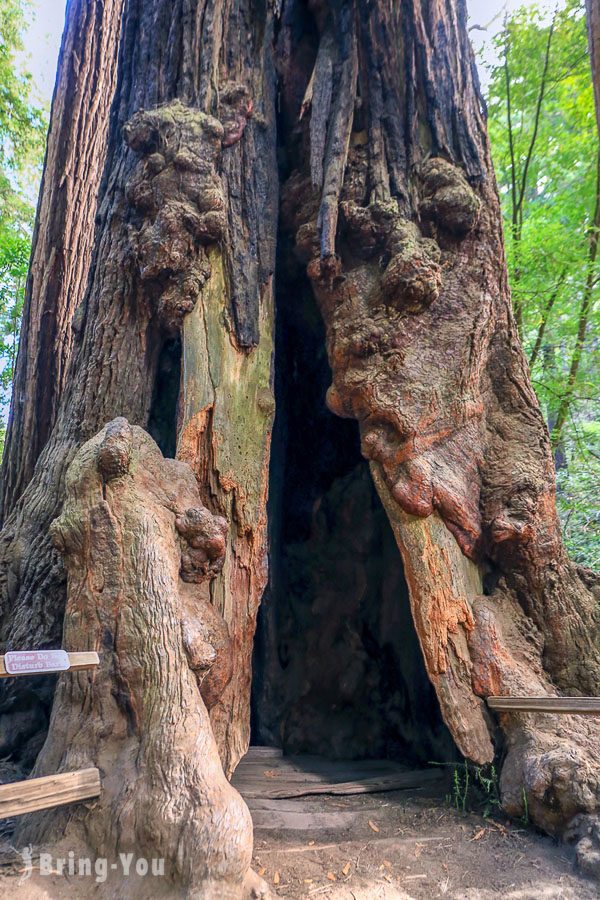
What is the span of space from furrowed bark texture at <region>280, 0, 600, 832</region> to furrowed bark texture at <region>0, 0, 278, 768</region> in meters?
0.54

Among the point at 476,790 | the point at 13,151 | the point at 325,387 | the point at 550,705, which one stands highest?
the point at 13,151

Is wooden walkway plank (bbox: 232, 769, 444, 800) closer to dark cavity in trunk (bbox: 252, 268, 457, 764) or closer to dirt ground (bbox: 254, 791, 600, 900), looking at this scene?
dark cavity in trunk (bbox: 252, 268, 457, 764)

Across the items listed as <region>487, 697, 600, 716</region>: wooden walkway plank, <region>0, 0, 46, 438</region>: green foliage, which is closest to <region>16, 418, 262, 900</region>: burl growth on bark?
<region>487, 697, 600, 716</region>: wooden walkway plank

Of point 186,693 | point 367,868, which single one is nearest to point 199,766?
point 186,693

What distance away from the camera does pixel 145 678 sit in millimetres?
2828

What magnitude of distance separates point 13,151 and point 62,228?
6492mm

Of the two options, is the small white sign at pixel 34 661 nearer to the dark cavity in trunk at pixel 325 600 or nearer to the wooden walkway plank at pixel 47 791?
the wooden walkway plank at pixel 47 791

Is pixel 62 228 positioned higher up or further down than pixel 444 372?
higher up

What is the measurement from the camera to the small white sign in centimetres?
231

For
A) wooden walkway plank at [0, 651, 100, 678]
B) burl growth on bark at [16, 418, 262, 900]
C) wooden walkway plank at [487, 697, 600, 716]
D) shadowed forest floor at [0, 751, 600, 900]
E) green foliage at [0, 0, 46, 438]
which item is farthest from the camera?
green foliage at [0, 0, 46, 438]

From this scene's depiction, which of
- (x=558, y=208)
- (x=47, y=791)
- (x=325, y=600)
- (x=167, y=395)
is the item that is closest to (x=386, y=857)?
(x=47, y=791)

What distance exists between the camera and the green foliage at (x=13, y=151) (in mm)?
10125

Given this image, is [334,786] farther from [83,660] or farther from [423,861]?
[83,660]

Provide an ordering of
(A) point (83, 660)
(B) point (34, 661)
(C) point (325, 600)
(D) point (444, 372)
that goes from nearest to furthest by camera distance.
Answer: (B) point (34, 661) → (A) point (83, 660) → (D) point (444, 372) → (C) point (325, 600)
